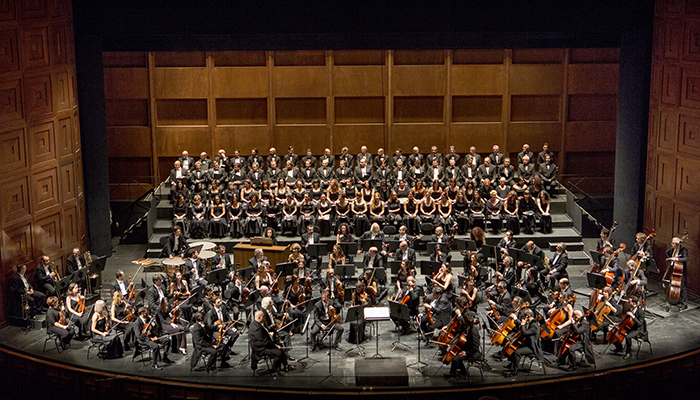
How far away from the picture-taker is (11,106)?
14.8 m

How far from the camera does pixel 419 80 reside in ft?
69.9

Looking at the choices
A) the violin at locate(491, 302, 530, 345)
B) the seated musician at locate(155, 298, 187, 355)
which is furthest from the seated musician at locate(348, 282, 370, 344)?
the seated musician at locate(155, 298, 187, 355)

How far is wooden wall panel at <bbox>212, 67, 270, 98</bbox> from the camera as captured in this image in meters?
21.0

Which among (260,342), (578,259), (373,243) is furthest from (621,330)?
(260,342)

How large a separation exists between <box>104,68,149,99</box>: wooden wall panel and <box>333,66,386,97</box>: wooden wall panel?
5.01m

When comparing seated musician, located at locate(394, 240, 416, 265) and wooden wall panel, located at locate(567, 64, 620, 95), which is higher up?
wooden wall panel, located at locate(567, 64, 620, 95)

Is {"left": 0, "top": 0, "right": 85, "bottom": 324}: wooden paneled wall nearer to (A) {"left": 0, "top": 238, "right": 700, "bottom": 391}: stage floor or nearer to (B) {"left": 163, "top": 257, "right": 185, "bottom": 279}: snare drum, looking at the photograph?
(A) {"left": 0, "top": 238, "right": 700, "bottom": 391}: stage floor

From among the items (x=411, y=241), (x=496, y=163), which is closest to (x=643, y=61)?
(x=496, y=163)

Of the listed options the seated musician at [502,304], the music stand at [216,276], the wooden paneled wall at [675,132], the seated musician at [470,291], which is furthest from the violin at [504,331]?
the wooden paneled wall at [675,132]

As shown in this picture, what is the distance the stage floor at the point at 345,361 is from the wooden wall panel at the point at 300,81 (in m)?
8.61

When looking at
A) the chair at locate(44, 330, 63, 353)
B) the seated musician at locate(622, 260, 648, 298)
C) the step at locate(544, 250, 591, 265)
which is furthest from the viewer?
the step at locate(544, 250, 591, 265)

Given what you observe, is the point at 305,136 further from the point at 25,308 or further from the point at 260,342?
the point at 260,342

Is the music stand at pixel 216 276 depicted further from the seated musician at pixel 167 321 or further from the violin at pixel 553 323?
the violin at pixel 553 323

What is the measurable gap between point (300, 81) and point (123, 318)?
32.0 ft
